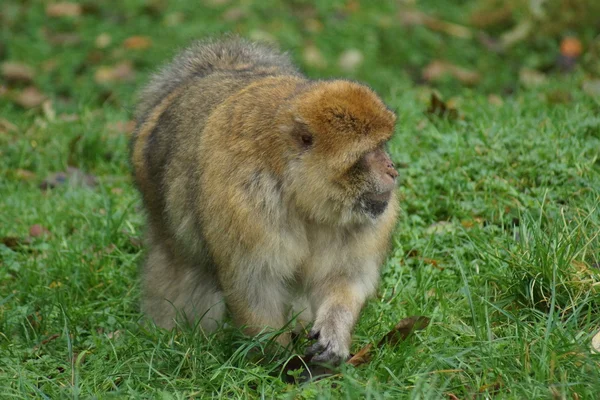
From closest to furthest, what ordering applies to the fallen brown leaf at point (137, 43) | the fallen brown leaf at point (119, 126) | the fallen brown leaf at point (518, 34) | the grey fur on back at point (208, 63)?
1. the grey fur on back at point (208, 63)
2. the fallen brown leaf at point (119, 126)
3. the fallen brown leaf at point (518, 34)
4. the fallen brown leaf at point (137, 43)

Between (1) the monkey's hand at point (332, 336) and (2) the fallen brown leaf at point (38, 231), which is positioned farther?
(2) the fallen brown leaf at point (38, 231)

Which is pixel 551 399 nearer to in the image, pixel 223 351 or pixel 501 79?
pixel 223 351

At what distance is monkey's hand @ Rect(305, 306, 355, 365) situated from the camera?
4.13 meters

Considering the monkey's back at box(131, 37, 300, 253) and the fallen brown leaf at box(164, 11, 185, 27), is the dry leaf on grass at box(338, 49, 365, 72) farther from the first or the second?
the monkey's back at box(131, 37, 300, 253)

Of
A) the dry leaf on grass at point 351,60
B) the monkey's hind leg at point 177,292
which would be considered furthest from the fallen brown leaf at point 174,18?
the monkey's hind leg at point 177,292

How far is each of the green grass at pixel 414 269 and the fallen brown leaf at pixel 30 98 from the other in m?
0.15

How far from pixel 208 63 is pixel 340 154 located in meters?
1.83

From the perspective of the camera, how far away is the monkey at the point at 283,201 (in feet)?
13.3

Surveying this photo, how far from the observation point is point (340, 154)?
13.1 ft

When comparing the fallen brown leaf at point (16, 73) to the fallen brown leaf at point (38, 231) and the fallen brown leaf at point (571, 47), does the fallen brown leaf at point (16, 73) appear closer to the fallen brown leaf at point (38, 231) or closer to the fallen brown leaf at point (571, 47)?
the fallen brown leaf at point (38, 231)

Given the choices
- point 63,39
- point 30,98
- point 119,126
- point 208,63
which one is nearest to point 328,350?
point 208,63

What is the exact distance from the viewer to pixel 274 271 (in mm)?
4199

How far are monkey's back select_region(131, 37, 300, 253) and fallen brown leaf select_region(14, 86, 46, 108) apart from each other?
149 inches

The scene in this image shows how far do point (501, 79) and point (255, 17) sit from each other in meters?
2.92
